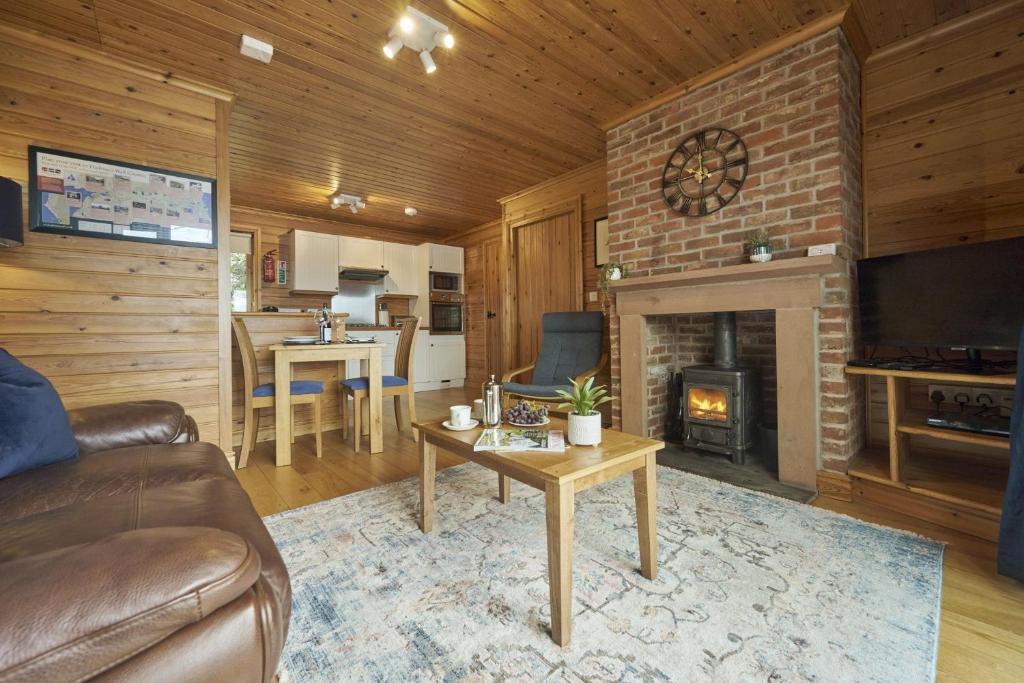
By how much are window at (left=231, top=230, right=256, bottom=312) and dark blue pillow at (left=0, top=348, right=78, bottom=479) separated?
4.64 meters

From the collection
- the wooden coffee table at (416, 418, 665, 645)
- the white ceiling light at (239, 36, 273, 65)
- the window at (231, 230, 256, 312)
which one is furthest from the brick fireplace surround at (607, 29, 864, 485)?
the window at (231, 230, 256, 312)

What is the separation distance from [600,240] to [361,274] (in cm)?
355

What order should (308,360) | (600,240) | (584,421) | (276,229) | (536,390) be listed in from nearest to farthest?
(584,421) < (308,360) < (536,390) < (600,240) < (276,229)

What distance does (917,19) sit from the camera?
2.30 meters

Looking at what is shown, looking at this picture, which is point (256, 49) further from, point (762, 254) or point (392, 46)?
point (762, 254)

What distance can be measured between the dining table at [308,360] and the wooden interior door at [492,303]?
9.16ft

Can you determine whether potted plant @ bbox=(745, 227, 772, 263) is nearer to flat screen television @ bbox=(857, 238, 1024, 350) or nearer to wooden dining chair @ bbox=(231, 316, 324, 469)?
flat screen television @ bbox=(857, 238, 1024, 350)

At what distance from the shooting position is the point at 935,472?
2.07m

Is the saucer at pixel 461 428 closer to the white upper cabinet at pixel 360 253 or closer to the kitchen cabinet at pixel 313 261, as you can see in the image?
the kitchen cabinet at pixel 313 261

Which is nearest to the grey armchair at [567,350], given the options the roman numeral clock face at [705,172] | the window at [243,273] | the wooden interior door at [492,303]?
the roman numeral clock face at [705,172]

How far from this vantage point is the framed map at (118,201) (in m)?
2.29

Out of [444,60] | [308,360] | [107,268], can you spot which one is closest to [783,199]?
[444,60]

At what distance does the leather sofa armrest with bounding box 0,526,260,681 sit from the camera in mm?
486

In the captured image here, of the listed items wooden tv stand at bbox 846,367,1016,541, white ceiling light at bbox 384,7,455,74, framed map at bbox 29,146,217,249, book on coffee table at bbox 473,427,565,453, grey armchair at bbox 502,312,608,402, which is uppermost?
white ceiling light at bbox 384,7,455,74
